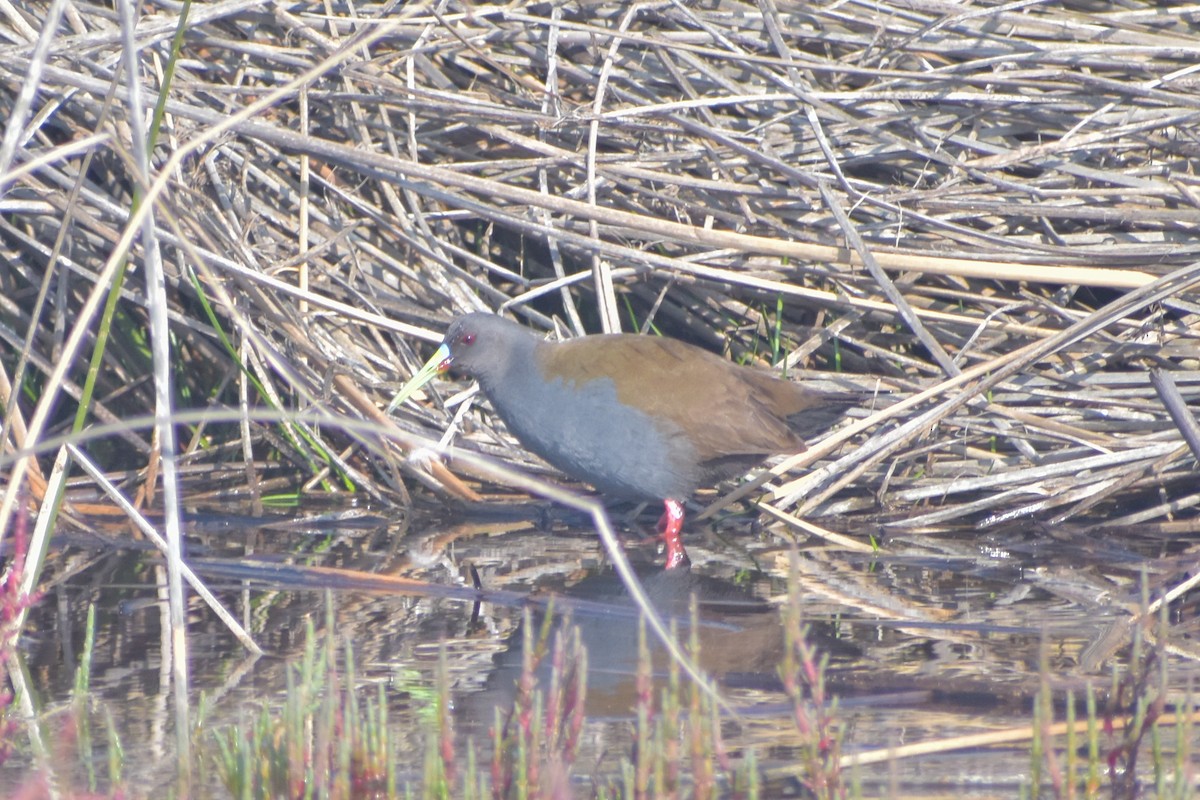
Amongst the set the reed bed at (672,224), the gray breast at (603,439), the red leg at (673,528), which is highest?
the reed bed at (672,224)

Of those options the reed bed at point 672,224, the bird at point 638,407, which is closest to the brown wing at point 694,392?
the bird at point 638,407

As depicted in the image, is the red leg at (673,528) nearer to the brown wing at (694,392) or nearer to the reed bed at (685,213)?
the brown wing at (694,392)

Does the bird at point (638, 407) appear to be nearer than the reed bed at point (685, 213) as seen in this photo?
Yes

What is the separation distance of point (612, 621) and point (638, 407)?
0.97m

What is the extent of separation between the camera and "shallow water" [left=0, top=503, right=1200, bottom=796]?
2.37 m

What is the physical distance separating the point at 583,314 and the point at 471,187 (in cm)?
81

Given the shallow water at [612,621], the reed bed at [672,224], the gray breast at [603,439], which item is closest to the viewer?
the shallow water at [612,621]

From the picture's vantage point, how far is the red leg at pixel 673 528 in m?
3.91

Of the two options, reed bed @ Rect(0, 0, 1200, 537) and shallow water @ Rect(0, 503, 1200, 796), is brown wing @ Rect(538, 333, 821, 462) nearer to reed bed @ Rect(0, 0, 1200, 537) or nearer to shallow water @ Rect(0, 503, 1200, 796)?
reed bed @ Rect(0, 0, 1200, 537)

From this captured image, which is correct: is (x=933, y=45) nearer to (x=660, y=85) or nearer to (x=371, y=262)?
(x=660, y=85)

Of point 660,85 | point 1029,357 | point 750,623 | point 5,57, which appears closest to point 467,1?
point 660,85

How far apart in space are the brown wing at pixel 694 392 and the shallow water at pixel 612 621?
1.02 ft

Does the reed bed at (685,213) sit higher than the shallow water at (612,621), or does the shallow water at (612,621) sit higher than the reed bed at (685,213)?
the reed bed at (685,213)

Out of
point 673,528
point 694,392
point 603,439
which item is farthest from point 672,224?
point 673,528
